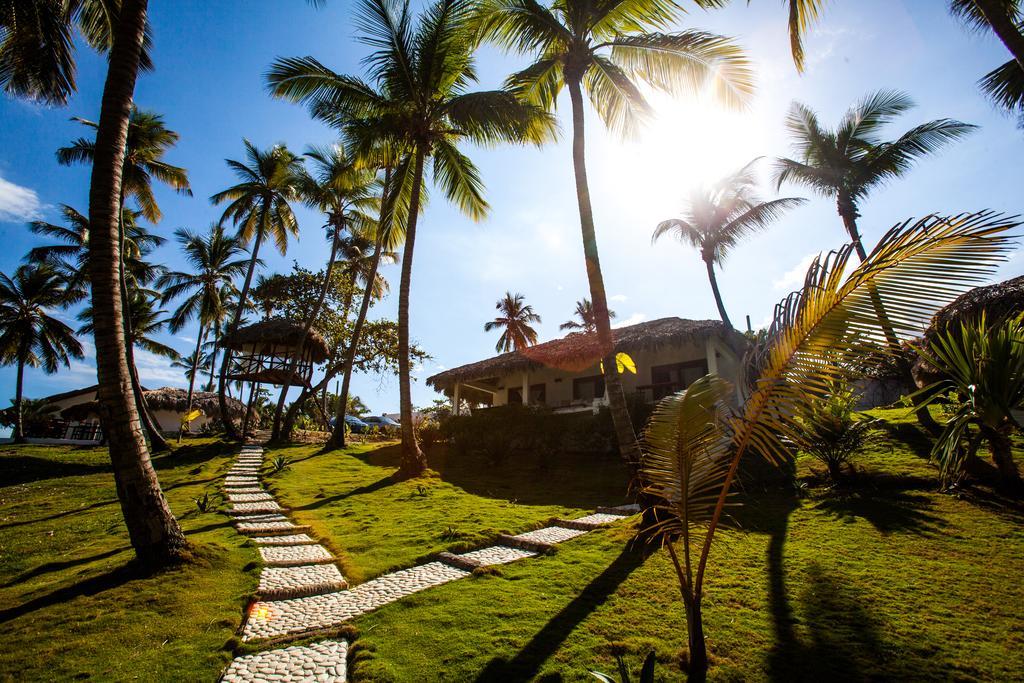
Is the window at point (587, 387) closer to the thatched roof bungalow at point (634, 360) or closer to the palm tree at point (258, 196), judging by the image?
the thatched roof bungalow at point (634, 360)

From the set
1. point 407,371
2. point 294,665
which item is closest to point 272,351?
point 407,371

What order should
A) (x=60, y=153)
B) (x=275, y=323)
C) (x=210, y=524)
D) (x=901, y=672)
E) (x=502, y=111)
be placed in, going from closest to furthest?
1. (x=901, y=672)
2. (x=210, y=524)
3. (x=502, y=111)
4. (x=60, y=153)
5. (x=275, y=323)

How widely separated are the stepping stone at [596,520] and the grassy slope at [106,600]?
421 centimetres

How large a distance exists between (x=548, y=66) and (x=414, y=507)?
354 inches

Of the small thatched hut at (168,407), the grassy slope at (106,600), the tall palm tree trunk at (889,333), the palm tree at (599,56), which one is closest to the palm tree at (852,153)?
the tall palm tree trunk at (889,333)

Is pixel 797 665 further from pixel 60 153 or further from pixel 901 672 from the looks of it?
pixel 60 153

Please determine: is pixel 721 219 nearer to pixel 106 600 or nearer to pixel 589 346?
pixel 589 346

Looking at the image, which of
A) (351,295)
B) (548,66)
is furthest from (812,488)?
(351,295)

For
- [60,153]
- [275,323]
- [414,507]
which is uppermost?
[60,153]

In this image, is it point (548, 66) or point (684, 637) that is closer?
point (684, 637)

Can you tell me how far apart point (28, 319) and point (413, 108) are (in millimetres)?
25683

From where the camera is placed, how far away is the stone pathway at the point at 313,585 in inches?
115

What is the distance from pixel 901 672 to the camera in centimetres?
256

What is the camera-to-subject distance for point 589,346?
15477 millimetres
